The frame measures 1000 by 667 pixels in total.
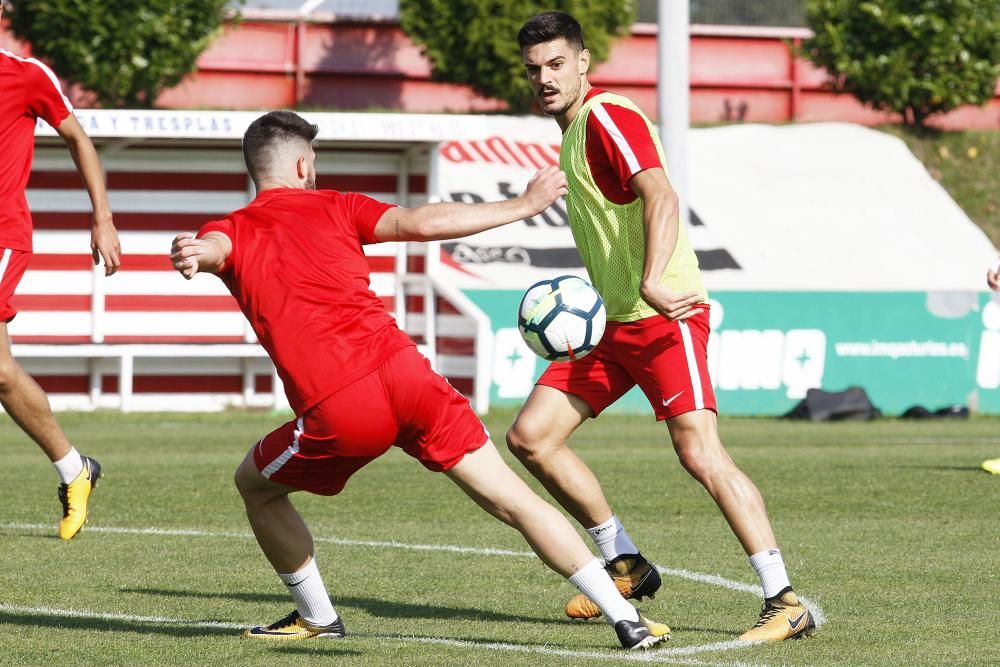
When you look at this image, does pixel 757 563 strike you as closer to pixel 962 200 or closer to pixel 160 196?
pixel 160 196

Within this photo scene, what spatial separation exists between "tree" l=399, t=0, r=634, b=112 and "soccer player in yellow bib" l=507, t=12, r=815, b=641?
1749 centimetres

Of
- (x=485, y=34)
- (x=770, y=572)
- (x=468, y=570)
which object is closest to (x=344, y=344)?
(x=770, y=572)

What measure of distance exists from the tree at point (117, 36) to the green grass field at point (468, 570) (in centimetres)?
1019

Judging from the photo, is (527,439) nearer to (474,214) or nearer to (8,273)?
(474,214)

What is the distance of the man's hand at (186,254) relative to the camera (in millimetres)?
5211

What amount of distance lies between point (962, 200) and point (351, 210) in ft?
73.0

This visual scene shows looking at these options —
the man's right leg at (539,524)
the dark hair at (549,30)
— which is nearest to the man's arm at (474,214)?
the man's right leg at (539,524)

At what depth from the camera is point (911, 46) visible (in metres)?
26.4

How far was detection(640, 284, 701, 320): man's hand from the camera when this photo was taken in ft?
19.9

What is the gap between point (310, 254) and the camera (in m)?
5.55

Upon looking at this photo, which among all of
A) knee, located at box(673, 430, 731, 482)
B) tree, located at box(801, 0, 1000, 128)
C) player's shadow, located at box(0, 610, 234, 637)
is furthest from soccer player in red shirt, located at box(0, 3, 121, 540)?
tree, located at box(801, 0, 1000, 128)

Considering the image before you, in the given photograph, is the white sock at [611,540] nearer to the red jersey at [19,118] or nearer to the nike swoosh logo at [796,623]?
the nike swoosh logo at [796,623]

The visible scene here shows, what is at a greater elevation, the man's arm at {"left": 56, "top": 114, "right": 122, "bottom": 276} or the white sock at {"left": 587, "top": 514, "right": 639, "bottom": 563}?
the man's arm at {"left": 56, "top": 114, "right": 122, "bottom": 276}

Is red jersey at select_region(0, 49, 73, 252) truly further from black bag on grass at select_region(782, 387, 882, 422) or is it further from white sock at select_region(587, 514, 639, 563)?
black bag on grass at select_region(782, 387, 882, 422)
